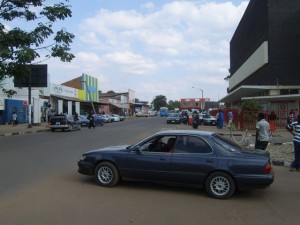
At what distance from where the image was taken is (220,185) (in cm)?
844

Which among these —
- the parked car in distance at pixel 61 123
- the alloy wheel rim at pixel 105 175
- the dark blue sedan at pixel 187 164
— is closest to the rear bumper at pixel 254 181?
the dark blue sedan at pixel 187 164

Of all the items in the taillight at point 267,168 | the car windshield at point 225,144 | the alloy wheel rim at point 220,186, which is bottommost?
the alloy wheel rim at point 220,186

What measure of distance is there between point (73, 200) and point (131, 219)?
1.80 meters

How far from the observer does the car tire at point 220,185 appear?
834cm

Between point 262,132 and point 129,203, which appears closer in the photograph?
point 129,203

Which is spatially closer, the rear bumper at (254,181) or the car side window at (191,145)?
the rear bumper at (254,181)

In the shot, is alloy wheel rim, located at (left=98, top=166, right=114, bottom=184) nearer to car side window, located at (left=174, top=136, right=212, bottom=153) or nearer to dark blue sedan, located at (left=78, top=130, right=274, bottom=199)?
dark blue sedan, located at (left=78, top=130, right=274, bottom=199)

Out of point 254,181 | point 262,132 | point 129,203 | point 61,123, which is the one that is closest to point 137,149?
point 129,203

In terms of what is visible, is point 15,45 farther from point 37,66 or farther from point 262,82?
point 262,82

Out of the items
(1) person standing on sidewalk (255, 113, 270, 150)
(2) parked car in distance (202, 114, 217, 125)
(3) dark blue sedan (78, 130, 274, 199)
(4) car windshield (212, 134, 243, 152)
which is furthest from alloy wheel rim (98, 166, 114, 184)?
(2) parked car in distance (202, 114, 217, 125)

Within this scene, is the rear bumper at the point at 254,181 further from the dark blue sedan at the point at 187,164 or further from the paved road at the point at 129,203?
the paved road at the point at 129,203

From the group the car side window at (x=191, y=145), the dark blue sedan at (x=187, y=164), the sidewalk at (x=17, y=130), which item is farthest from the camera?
the sidewalk at (x=17, y=130)

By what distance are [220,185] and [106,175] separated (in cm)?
260

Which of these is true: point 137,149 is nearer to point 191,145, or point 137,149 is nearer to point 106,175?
point 106,175
